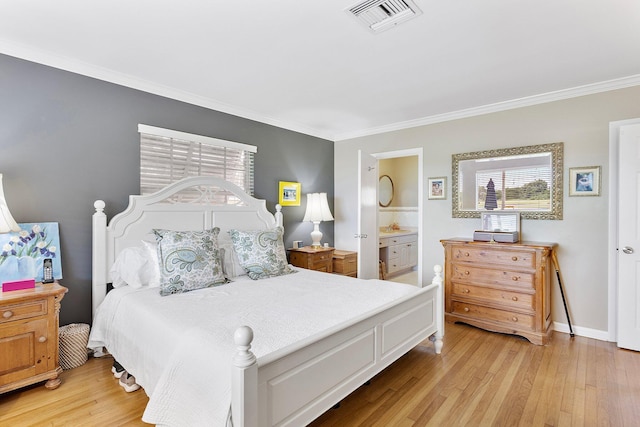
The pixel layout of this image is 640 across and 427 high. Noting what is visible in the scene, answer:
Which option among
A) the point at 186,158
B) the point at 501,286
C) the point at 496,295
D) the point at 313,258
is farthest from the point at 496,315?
the point at 186,158

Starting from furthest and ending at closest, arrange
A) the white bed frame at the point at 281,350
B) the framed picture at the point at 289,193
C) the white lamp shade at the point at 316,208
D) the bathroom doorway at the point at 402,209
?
the bathroom doorway at the point at 402,209 < the white lamp shade at the point at 316,208 < the framed picture at the point at 289,193 < the white bed frame at the point at 281,350

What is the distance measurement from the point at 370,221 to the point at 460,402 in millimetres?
2488

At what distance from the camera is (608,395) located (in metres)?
2.18

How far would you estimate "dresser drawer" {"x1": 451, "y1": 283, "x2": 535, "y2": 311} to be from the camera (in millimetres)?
3139

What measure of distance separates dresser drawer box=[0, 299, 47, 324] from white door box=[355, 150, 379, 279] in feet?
10.0

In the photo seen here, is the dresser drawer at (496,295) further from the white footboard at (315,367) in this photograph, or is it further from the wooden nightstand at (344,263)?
the wooden nightstand at (344,263)

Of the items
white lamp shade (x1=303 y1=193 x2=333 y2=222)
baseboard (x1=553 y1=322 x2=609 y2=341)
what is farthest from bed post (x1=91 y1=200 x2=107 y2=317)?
baseboard (x1=553 y1=322 x2=609 y2=341)

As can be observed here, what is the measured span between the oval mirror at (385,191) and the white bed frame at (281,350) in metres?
3.40

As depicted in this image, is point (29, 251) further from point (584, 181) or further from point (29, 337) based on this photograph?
point (584, 181)

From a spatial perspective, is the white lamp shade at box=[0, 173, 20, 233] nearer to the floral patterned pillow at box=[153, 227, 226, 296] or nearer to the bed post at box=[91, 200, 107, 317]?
the bed post at box=[91, 200, 107, 317]

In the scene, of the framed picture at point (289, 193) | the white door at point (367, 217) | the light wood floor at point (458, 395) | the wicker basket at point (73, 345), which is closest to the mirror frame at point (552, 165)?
the white door at point (367, 217)

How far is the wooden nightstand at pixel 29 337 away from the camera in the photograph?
2.07 metres

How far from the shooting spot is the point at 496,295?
3311mm

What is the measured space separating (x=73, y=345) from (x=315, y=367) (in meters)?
2.10
